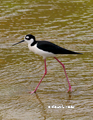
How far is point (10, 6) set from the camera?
14953 mm

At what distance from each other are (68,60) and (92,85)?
174cm

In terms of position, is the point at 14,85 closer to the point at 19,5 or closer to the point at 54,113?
the point at 54,113

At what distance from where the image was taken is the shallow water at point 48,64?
6.92m

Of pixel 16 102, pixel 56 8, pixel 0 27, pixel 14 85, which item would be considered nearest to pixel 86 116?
pixel 16 102

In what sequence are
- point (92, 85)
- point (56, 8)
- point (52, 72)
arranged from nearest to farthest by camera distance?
point (92, 85)
point (52, 72)
point (56, 8)

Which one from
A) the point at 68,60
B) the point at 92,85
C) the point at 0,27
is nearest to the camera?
the point at 92,85

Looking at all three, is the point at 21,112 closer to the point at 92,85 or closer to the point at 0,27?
the point at 92,85

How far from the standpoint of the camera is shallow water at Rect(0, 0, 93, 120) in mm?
6918

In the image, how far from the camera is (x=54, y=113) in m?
6.73

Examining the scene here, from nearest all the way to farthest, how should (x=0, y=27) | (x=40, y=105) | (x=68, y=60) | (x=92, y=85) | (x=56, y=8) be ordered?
1. (x=40, y=105)
2. (x=92, y=85)
3. (x=68, y=60)
4. (x=0, y=27)
5. (x=56, y=8)

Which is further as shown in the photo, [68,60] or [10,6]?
[10,6]

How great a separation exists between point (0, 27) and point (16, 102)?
5.62 m

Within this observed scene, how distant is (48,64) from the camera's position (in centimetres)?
929

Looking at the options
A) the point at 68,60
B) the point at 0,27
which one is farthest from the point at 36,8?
the point at 68,60
